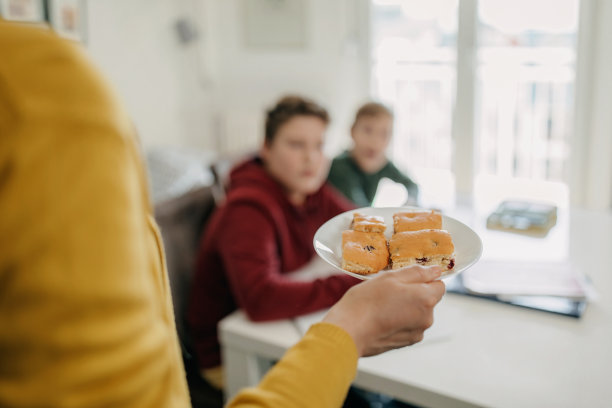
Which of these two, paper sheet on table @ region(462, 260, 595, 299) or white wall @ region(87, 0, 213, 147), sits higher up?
white wall @ region(87, 0, 213, 147)

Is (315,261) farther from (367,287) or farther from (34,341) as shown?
(34,341)

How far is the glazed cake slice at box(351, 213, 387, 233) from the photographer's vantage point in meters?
0.60

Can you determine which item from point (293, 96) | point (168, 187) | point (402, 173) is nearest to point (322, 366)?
point (293, 96)

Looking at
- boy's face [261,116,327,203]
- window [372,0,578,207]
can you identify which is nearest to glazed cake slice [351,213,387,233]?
boy's face [261,116,327,203]

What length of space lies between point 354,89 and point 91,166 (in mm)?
3035

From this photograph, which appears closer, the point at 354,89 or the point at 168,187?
the point at 168,187

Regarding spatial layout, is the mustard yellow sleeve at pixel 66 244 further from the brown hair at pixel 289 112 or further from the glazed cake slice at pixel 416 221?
the brown hair at pixel 289 112

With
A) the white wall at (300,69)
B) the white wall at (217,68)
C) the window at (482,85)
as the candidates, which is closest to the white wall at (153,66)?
the white wall at (217,68)

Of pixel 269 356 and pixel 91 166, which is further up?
pixel 91 166

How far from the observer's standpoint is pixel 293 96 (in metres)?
1.34

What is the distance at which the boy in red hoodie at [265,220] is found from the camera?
3.75 ft

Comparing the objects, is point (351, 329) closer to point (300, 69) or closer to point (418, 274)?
point (418, 274)

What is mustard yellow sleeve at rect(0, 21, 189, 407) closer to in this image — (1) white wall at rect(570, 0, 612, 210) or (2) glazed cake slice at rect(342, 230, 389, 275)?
(2) glazed cake slice at rect(342, 230, 389, 275)

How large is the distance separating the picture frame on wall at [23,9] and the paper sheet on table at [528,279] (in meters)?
2.34
